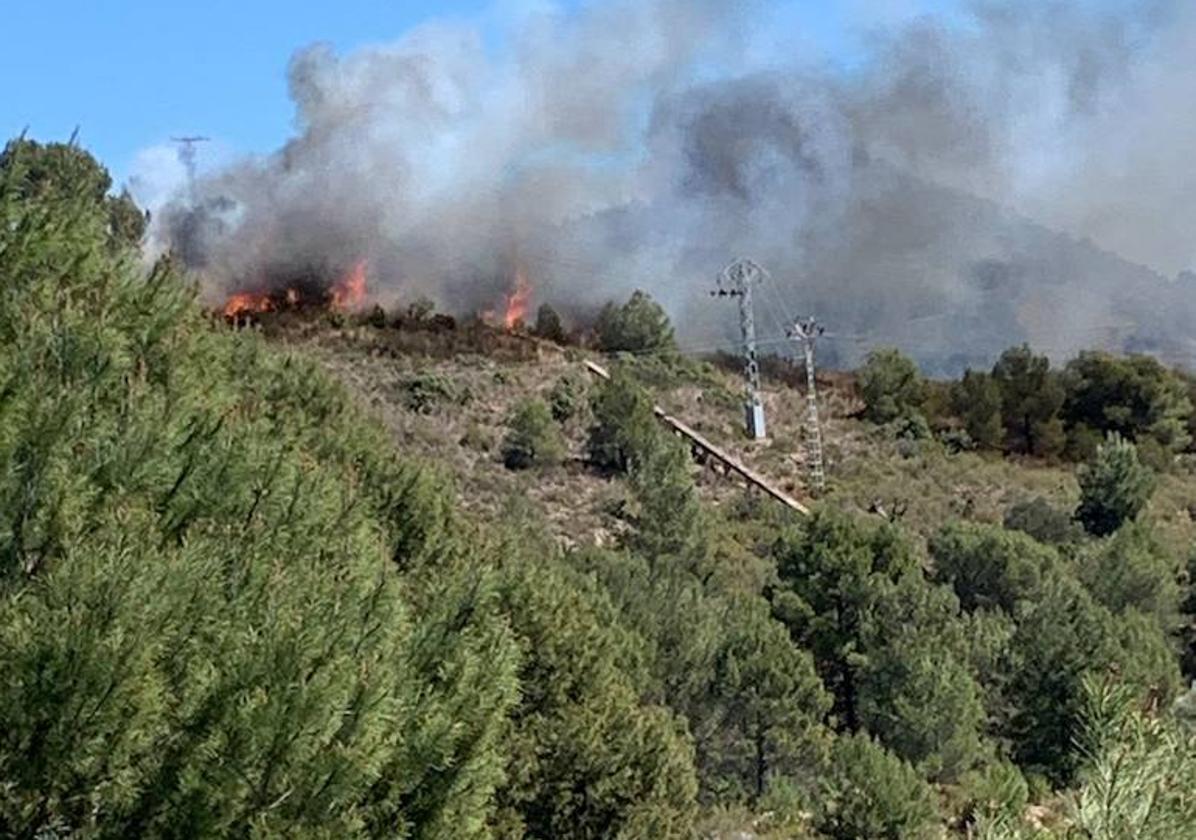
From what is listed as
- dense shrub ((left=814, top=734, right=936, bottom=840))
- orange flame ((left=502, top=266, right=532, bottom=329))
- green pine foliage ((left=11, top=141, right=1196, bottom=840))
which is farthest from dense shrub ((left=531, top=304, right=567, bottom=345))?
dense shrub ((left=814, top=734, right=936, bottom=840))

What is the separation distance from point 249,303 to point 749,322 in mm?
17854

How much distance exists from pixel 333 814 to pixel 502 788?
638 centimetres

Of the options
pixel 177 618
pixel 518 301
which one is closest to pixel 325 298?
pixel 518 301

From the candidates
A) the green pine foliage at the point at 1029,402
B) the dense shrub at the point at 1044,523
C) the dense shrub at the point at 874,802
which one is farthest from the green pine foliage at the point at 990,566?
the green pine foliage at the point at 1029,402

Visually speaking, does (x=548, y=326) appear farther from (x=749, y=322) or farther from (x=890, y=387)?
(x=890, y=387)

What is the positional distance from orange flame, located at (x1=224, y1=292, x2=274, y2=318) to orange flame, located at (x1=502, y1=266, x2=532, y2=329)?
995 cm

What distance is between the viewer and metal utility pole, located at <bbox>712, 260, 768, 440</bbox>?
50.5 meters

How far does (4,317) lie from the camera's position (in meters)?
8.22

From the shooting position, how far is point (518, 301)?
202 ft

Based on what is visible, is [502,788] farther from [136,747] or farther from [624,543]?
[624,543]

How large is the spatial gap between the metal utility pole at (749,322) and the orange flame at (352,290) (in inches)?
539

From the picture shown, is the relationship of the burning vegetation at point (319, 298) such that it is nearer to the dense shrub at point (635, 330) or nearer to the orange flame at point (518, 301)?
the orange flame at point (518, 301)

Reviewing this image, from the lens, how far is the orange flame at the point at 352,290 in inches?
2168

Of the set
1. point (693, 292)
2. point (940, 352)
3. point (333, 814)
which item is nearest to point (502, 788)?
point (333, 814)
